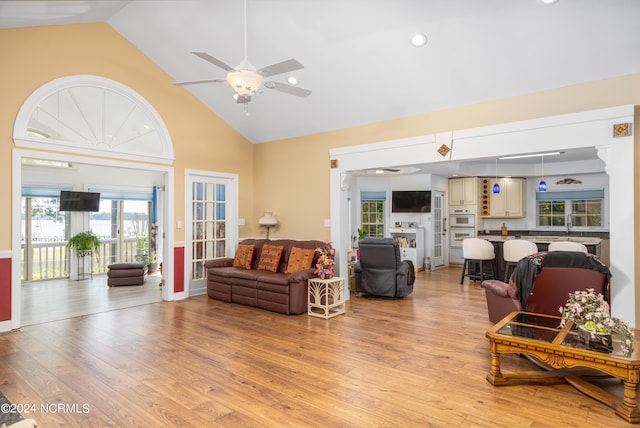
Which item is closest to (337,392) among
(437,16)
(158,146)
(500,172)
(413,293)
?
(437,16)

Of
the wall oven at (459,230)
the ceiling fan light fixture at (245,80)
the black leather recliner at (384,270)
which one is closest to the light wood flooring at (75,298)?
the black leather recliner at (384,270)

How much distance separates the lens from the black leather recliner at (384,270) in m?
6.16

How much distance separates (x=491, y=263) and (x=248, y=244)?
15.7 feet

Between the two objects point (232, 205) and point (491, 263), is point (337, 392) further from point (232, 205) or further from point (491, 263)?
point (491, 263)

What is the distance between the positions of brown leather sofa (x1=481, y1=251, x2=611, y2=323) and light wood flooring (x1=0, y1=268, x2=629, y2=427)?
68 centimetres

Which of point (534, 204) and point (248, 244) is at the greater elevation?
point (534, 204)

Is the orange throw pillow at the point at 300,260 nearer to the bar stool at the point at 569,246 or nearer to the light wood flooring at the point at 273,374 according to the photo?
the light wood flooring at the point at 273,374

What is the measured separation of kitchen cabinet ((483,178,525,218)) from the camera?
31.0 feet

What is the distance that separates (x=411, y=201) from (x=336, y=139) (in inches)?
154

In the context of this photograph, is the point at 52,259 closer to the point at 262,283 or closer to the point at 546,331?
the point at 262,283

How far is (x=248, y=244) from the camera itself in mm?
6594

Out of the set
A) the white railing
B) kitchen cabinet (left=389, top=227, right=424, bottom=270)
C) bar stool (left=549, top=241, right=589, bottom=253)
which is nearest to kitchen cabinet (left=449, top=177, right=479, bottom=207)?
kitchen cabinet (left=389, top=227, right=424, bottom=270)

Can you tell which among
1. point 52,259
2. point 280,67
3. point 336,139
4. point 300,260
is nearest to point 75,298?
point 52,259

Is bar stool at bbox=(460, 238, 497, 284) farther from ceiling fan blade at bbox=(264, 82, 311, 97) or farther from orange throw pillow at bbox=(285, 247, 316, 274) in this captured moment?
ceiling fan blade at bbox=(264, 82, 311, 97)
